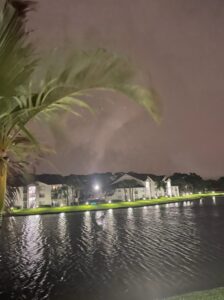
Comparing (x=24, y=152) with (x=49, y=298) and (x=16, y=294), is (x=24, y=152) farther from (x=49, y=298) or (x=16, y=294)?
(x=16, y=294)

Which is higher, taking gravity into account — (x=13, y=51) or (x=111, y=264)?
(x=13, y=51)

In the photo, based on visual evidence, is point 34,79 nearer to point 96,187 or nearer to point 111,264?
point 111,264

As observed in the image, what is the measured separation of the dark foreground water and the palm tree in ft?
7.94

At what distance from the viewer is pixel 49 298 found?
46.7 ft

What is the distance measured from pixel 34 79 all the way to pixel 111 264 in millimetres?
17231

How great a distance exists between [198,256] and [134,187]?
9733cm

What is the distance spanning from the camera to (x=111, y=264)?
64.6 feet

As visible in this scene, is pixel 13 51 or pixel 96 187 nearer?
pixel 13 51

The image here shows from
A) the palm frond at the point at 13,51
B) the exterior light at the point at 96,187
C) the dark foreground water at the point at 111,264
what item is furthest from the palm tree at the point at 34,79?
the exterior light at the point at 96,187

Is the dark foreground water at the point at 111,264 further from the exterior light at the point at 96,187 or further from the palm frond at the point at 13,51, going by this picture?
the exterior light at the point at 96,187

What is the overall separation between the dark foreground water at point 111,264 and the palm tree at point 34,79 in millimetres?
2419

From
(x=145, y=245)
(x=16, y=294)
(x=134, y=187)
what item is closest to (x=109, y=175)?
(x=134, y=187)

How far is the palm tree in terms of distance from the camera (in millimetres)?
4000

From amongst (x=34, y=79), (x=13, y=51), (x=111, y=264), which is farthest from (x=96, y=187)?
(x=13, y=51)
